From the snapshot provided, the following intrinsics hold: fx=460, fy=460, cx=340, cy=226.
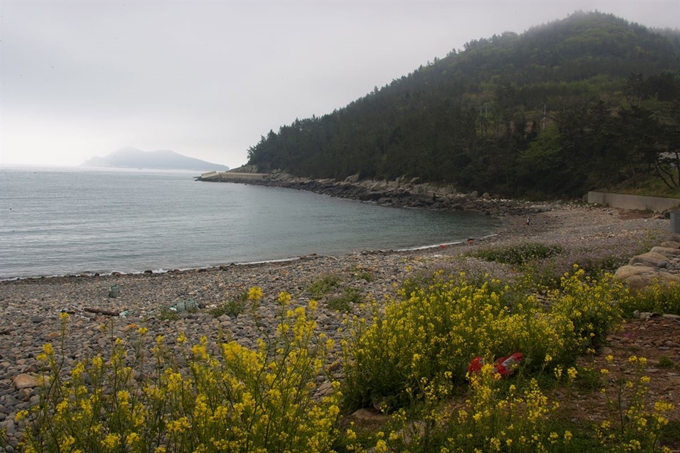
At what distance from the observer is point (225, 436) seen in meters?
3.46

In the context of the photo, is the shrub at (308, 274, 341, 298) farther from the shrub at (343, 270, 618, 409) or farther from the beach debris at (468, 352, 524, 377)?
the beach debris at (468, 352, 524, 377)

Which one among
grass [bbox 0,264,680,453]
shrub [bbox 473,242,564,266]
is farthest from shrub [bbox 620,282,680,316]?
shrub [bbox 473,242,564,266]

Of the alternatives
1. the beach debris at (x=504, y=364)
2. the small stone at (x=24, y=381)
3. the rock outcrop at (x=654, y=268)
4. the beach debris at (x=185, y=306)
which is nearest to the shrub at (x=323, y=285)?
the beach debris at (x=185, y=306)

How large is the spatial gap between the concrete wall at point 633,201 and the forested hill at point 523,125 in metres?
3.50

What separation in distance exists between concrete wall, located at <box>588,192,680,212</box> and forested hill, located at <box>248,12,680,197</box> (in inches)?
138

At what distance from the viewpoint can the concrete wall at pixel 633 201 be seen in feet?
116

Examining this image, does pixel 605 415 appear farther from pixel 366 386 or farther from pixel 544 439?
pixel 366 386

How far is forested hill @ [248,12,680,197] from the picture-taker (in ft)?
166

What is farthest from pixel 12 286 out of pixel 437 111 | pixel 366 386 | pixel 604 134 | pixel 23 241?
pixel 437 111

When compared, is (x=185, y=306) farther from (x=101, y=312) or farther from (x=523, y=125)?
(x=523, y=125)

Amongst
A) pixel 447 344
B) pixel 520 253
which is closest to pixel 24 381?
pixel 447 344

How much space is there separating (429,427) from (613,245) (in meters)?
14.2

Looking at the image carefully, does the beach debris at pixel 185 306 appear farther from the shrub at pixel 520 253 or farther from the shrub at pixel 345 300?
the shrub at pixel 520 253

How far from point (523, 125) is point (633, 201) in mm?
29378
